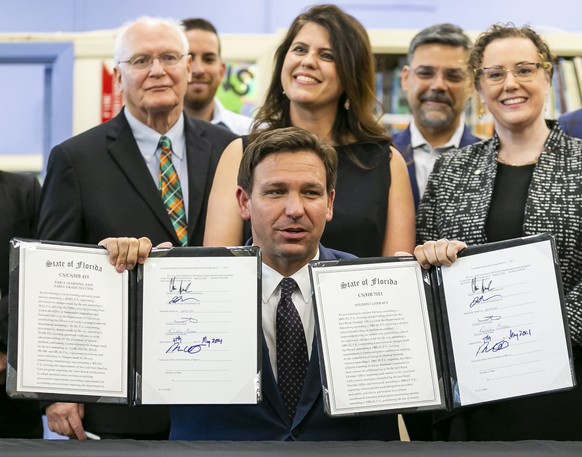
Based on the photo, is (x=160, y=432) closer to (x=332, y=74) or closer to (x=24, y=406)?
(x=24, y=406)

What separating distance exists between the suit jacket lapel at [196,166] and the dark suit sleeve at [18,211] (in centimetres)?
54

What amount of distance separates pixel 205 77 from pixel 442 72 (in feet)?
3.40

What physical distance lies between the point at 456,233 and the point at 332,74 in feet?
2.20

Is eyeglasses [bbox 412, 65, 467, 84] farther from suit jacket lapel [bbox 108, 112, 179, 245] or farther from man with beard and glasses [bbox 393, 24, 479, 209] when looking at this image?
suit jacket lapel [bbox 108, 112, 179, 245]

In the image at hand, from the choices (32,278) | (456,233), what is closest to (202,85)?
(456,233)

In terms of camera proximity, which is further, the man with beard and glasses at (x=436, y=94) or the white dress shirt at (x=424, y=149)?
the man with beard and glasses at (x=436, y=94)

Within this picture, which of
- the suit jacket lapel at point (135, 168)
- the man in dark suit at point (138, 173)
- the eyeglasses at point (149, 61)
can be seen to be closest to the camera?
the man in dark suit at point (138, 173)

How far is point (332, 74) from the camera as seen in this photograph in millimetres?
3131

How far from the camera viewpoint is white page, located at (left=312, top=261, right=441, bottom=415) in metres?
2.16

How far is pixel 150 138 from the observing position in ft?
10.8

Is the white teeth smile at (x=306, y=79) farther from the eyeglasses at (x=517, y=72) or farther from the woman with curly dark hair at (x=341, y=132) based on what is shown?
the eyeglasses at (x=517, y=72)
